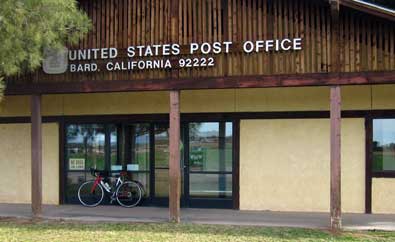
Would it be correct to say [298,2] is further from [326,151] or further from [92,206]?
[92,206]

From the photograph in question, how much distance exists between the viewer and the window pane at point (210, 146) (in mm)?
12586

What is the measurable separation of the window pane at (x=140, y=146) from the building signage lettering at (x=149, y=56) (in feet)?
8.41

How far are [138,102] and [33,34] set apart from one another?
4708mm

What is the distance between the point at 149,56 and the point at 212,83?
1.32m

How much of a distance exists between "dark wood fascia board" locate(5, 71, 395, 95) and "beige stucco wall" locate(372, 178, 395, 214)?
282 centimetres

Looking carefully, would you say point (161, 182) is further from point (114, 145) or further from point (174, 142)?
point (174, 142)

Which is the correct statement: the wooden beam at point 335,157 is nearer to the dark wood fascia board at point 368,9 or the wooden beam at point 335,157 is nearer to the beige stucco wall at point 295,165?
the dark wood fascia board at point 368,9

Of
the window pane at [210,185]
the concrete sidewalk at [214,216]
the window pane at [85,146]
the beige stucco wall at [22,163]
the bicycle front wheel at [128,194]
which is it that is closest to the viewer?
the concrete sidewalk at [214,216]

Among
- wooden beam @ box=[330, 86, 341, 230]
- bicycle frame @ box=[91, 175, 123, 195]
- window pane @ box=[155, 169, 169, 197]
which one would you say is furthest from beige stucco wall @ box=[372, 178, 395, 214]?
bicycle frame @ box=[91, 175, 123, 195]

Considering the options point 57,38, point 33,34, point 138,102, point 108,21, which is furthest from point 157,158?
point 33,34

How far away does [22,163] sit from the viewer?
13883 mm

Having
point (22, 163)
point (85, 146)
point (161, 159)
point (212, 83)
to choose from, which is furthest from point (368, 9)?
point (22, 163)

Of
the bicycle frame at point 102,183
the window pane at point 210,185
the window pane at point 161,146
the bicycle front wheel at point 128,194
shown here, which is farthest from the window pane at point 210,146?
the bicycle frame at point 102,183

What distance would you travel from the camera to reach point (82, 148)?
1362 centimetres
